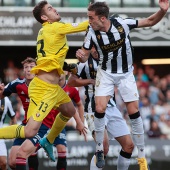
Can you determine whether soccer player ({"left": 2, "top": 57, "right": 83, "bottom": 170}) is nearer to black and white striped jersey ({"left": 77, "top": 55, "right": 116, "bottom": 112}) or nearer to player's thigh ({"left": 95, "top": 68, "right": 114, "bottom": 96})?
black and white striped jersey ({"left": 77, "top": 55, "right": 116, "bottom": 112})

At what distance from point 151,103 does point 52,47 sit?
29.7 ft

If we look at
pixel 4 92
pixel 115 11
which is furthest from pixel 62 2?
pixel 4 92

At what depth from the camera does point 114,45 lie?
9219 millimetres

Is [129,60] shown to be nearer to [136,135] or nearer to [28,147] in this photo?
[136,135]

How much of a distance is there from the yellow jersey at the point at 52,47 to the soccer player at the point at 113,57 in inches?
9.8

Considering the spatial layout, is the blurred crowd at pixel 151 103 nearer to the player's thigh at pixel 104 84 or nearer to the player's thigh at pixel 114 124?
the player's thigh at pixel 114 124

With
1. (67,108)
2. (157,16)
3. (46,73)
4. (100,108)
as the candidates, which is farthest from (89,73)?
(157,16)

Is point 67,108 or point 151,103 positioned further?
point 151,103

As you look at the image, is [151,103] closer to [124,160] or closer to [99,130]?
[124,160]

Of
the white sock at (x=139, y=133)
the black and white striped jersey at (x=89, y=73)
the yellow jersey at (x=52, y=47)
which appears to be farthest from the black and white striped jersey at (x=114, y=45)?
the black and white striped jersey at (x=89, y=73)

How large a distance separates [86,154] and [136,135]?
4.61 meters

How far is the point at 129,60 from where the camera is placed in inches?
371

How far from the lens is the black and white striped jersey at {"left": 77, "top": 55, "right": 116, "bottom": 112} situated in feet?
34.2

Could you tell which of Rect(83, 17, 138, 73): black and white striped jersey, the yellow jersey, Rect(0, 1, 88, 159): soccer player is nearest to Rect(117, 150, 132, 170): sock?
Rect(0, 1, 88, 159): soccer player
